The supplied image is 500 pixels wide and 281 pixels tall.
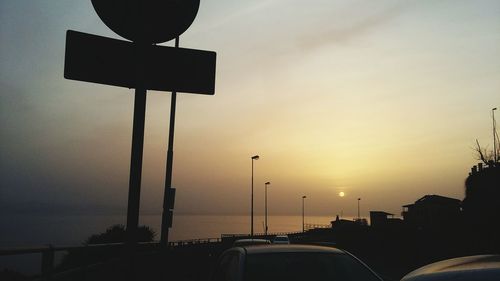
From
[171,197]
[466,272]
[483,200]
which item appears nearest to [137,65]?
[466,272]

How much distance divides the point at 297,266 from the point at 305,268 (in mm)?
90

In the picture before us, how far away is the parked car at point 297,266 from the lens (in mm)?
4957

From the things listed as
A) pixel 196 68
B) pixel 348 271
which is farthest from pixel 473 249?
pixel 196 68

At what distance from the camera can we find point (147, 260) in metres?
13.3

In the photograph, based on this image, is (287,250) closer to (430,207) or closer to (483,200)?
(483,200)

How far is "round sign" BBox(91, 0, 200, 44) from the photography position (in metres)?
2.78

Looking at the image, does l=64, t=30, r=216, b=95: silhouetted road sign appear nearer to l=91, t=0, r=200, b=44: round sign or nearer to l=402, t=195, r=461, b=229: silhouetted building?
l=91, t=0, r=200, b=44: round sign

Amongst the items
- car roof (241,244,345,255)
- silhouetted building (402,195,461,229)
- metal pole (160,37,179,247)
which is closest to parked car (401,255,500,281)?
car roof (241,244,345,255)

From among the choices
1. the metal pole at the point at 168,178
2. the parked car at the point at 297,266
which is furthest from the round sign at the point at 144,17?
the metal pole at the point at 168,178

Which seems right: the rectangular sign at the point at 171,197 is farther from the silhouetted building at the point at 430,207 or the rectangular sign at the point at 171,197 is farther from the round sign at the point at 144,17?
the silhouetted building at the point at 430,207

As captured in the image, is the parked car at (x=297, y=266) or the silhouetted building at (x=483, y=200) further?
the silhouetted building at (x=483, y=200)

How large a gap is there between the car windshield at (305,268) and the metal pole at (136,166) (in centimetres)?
237

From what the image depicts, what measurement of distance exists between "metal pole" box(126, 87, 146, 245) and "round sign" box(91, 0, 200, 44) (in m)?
0.35

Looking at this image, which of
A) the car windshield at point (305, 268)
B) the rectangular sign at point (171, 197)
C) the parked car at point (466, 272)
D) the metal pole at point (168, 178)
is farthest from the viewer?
the rectangular sign at point (171, 197)
